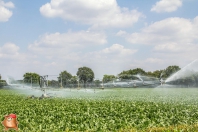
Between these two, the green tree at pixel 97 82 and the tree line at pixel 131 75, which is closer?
the green tree at pixel 97 82

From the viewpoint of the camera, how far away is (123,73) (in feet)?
343

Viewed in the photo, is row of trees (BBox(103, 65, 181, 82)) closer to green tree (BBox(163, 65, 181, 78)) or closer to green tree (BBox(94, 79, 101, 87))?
green tree (BBox(163, 65, 181, 78))

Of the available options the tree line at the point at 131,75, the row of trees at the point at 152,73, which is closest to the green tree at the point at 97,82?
the tree line at the point at 131,75

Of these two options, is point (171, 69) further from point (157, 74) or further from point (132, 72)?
point (132, 72)

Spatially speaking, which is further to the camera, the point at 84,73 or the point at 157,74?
the point at 84,73

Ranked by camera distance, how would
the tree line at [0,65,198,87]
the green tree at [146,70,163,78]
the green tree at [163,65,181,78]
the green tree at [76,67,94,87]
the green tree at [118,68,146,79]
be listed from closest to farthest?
the tree line at [0,65,198,87] → the green tree at [163,65,181,78] → the green tree at [146,70,163,78] → the green tree at [118,68,146,79] → the green tree at [76,67,94,87]

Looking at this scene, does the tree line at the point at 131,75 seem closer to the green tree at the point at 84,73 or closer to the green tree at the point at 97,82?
the green tree at the point at 84,73

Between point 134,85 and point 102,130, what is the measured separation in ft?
216

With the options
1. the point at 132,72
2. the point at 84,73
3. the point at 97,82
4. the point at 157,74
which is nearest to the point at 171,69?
the point at 157,74

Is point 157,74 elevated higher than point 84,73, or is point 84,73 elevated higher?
point 84,73

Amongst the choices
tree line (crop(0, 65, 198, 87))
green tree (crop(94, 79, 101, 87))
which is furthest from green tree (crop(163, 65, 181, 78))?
green tree (crop(94, 79, 101, 87))

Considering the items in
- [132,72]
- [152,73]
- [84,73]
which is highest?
[84,73]

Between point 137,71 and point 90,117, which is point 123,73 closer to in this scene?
point 137,71

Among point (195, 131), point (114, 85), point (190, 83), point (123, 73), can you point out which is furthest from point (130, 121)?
point (123, 73)
